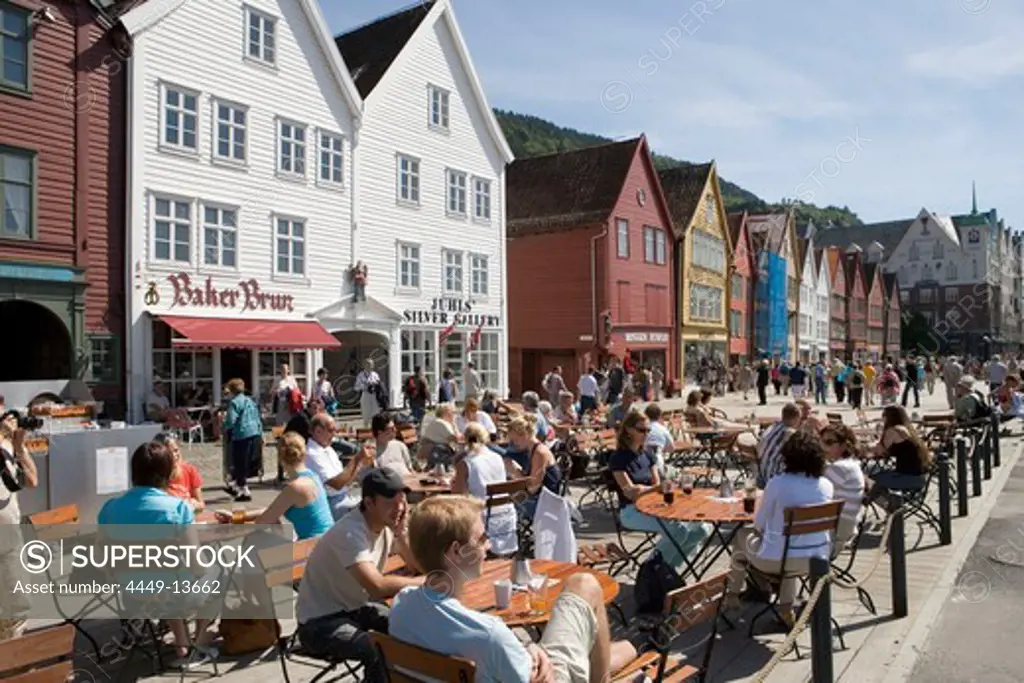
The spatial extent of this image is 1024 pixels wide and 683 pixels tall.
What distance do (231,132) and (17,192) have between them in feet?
18.4

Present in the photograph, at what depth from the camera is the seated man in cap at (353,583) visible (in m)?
4.34

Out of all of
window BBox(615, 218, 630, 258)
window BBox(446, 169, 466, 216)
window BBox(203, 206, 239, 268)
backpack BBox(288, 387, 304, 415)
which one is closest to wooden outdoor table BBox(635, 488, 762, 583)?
backpack BBox(288, 387, 304, 415)

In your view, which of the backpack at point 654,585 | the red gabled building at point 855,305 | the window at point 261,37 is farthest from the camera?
the red gabled building at point 855,305

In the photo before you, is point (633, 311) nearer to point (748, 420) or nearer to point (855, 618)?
point (748, 420)

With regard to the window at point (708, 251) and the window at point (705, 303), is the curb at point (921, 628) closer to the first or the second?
the window at point (705, 303)

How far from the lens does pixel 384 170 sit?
83.8ft

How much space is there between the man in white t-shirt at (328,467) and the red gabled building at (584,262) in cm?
2630

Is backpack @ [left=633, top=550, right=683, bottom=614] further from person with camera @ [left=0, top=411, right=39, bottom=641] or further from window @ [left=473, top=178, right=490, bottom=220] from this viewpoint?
window @ [left=473, top=178, right=490, bottom=220]

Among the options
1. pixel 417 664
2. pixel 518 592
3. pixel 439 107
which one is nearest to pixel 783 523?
pixel 518 592

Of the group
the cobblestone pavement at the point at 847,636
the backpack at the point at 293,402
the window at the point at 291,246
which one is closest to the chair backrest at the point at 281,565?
the cobblestone pavement at the point at 847,636

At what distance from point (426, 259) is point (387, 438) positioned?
18459 mm

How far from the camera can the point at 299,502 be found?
19.4 feet

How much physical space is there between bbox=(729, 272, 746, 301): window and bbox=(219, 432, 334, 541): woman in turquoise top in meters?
43.6

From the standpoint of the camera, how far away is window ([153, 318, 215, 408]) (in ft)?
63.5
